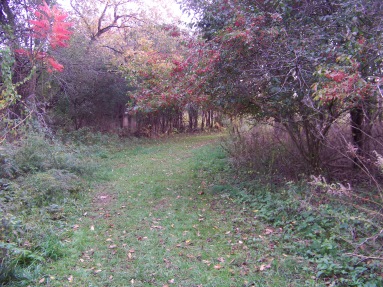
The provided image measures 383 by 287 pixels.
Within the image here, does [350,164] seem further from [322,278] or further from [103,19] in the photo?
[103,19]

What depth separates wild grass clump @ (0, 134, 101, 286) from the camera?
406cm

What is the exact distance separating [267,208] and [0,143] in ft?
19.5

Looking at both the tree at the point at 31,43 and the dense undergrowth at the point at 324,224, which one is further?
the tree at the point at 31,43

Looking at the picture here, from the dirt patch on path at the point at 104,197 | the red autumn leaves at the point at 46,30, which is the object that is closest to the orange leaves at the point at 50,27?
the red autumn leaves at the point at 46,30

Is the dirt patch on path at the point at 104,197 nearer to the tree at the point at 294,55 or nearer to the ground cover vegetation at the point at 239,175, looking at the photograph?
the ground cover vegetation at the point at 239,175

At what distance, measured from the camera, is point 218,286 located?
3771mm

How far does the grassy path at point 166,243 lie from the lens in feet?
13.1

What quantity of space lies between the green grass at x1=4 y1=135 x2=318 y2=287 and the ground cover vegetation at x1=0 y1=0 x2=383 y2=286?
0.03 m

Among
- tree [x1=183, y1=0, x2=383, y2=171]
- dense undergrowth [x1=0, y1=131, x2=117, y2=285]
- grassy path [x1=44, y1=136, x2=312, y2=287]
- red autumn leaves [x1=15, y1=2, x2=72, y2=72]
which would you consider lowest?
grassy path [x1=44, y1=136, x2=312, y2=287]

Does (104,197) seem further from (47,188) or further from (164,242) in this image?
(164,242)

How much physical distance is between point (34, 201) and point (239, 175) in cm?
484

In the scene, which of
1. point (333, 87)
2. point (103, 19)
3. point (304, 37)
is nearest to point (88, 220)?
point (333, 87)

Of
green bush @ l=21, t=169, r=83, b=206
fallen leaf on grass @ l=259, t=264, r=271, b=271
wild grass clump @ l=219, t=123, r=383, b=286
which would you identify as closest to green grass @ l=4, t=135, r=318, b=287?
fallen leaf on grass @ l=259, t=264, r=271, b=271

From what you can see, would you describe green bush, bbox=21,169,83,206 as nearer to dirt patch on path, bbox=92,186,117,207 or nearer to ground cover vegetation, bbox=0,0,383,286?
ground cover vegetation, bbox=0,0,383,286
